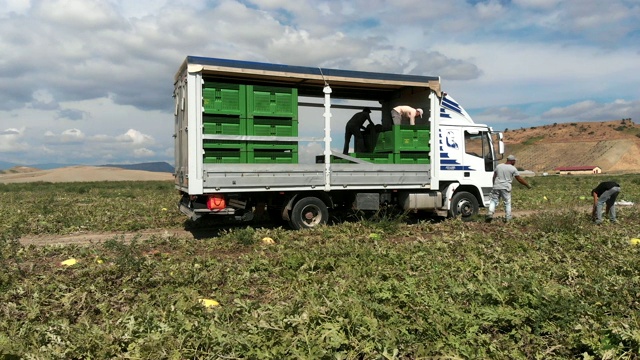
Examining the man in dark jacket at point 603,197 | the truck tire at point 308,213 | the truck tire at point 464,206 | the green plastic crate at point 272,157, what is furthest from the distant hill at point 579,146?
the green plastic crate at point 272,157

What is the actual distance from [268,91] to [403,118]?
3.98 meters

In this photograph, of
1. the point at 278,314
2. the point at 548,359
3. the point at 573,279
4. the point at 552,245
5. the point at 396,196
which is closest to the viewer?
the point at 548,359

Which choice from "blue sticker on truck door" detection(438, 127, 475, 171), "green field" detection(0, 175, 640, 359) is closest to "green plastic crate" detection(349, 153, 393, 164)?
"blue sticker on truck door" detection(438, 127, 475, 171)

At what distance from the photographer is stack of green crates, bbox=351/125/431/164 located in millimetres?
11398

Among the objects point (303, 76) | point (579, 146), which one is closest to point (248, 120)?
point (303, 76)

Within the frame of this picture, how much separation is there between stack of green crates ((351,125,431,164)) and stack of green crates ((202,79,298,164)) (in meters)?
2.14

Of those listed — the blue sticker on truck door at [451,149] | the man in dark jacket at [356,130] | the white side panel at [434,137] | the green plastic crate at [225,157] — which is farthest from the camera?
the man in dark jacket at [356,130]

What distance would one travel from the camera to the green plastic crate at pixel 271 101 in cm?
970

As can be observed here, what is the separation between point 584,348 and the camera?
3.82m

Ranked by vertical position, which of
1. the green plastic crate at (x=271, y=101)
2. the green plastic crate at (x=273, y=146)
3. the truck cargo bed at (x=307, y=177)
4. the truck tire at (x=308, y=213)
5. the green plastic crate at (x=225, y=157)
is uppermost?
the green plastic crate at (x=271, y=101)

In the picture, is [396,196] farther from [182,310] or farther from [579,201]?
[579,201]

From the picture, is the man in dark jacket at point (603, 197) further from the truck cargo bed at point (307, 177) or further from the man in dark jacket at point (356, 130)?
the man in dark jacket at point (356, 130)

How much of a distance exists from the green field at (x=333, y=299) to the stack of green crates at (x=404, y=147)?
2902mm

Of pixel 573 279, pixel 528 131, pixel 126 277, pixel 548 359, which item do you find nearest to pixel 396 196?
pixel 573 279
